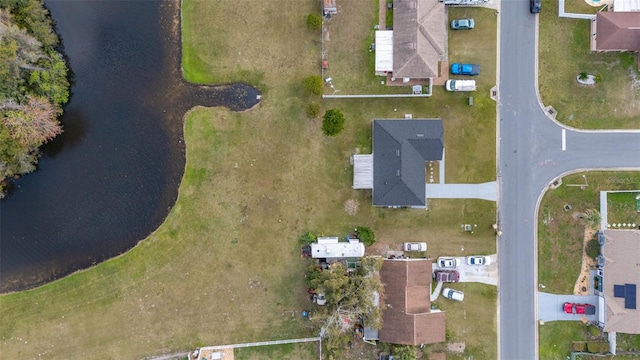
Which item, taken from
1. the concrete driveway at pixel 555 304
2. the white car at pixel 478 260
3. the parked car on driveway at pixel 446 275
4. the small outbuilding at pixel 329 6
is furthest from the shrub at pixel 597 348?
the small outbuilding at pixel 329 6

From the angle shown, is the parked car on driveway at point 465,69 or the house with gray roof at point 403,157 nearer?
the house with gray roof at point 403,157

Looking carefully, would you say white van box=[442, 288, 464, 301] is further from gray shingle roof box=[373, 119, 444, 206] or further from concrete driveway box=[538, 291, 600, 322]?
gray shingle roof box=[373, 119, 444, 206]

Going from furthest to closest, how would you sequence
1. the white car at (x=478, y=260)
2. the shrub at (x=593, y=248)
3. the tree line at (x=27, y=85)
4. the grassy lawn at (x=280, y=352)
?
the shrub at (x=593, y=248)
the white car at (x=478, y=260)
the grassy lawn at (x=280, y=352)
the tree line at (x=27, y=85)

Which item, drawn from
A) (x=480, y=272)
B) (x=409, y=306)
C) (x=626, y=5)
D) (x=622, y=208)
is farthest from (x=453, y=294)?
(x=626, y=5)

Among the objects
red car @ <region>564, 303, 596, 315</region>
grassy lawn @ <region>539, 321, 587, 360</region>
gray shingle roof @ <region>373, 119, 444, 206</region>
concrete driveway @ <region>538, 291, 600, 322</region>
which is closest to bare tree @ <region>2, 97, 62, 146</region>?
gray shingle roof @ <region>373, 119, 444, 206</region>

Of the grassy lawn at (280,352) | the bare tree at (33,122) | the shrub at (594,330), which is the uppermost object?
the bare tree at (33,122)

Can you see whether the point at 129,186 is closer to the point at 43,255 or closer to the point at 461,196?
the point at 43,255

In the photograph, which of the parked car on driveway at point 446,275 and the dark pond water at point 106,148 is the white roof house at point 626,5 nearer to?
the parked car on driveway at point 446,275
